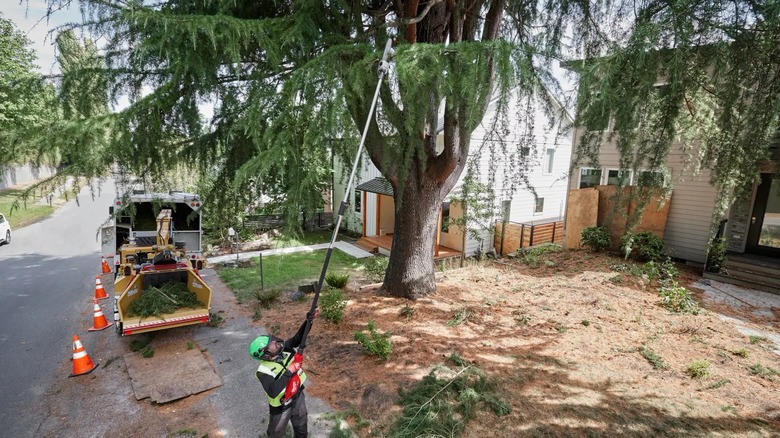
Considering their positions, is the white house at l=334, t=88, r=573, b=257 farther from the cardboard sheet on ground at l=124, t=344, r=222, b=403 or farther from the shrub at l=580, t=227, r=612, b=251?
the cardboard sheet on ground at l=124, t=344, r=222, b=403

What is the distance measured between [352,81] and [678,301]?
755cm

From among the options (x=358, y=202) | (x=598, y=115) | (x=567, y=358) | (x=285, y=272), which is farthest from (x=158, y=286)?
(x=358, y=202)

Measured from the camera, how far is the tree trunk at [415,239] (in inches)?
294

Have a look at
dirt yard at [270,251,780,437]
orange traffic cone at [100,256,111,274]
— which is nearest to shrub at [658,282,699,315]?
dirt yard at [270,251,780,437]

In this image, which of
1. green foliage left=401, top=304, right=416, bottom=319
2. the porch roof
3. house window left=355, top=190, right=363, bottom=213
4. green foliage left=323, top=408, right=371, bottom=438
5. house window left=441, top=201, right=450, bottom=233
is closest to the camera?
green foliage left=323, top=408, right=371, bottom=438

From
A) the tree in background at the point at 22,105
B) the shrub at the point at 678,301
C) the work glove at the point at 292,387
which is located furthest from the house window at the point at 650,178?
the tree in background at the point at 22,105

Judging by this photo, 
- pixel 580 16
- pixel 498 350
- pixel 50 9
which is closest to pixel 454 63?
pixel 580 16

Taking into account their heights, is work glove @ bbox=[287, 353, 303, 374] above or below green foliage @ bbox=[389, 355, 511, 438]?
above

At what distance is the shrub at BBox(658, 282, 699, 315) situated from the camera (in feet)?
23.0

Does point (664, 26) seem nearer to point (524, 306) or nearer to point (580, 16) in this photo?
point (580, 16)

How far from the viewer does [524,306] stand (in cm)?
746

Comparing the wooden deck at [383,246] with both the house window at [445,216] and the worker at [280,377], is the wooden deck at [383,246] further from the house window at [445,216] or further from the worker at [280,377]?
the worker at [280,377]

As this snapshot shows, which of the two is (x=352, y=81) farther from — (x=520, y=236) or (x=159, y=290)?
(x=520, y=236)

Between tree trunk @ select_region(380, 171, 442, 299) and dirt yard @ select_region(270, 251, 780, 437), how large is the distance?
372 mm
